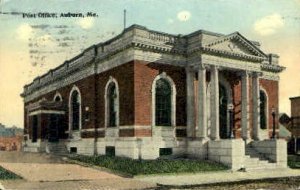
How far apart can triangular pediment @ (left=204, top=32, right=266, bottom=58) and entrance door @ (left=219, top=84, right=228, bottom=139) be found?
104 inches

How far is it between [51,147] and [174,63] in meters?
12.2

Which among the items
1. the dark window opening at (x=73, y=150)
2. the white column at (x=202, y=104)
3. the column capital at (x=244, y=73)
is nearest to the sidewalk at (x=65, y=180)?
the white column at (x=202, y=104)

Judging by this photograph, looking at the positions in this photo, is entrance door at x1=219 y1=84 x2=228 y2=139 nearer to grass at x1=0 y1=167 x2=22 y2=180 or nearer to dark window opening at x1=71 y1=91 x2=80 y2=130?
dark window opening at x1=71 y1=91 x2=80 y2=130

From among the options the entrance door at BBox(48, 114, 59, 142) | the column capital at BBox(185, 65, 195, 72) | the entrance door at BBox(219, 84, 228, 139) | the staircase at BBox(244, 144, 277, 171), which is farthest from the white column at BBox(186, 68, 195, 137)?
the entrance door at BBox(48, 114, 59, 142)

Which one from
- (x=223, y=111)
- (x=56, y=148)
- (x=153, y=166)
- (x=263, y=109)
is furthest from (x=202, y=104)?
(x=56, y=148)

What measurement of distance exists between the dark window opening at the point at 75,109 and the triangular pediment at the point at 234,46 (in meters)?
11.1

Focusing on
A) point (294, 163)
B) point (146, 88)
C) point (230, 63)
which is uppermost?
point (230, 63)

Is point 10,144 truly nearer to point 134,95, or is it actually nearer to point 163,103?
point 163,103

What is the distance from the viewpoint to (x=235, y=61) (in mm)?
24203

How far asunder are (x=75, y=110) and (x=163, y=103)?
9.15 metres

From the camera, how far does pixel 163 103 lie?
23.6 meters

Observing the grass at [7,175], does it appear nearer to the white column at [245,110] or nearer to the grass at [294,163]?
the white column at [245,110]

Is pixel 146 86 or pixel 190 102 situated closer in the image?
pixel 146 86

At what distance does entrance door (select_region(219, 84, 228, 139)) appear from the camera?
25.8 m
